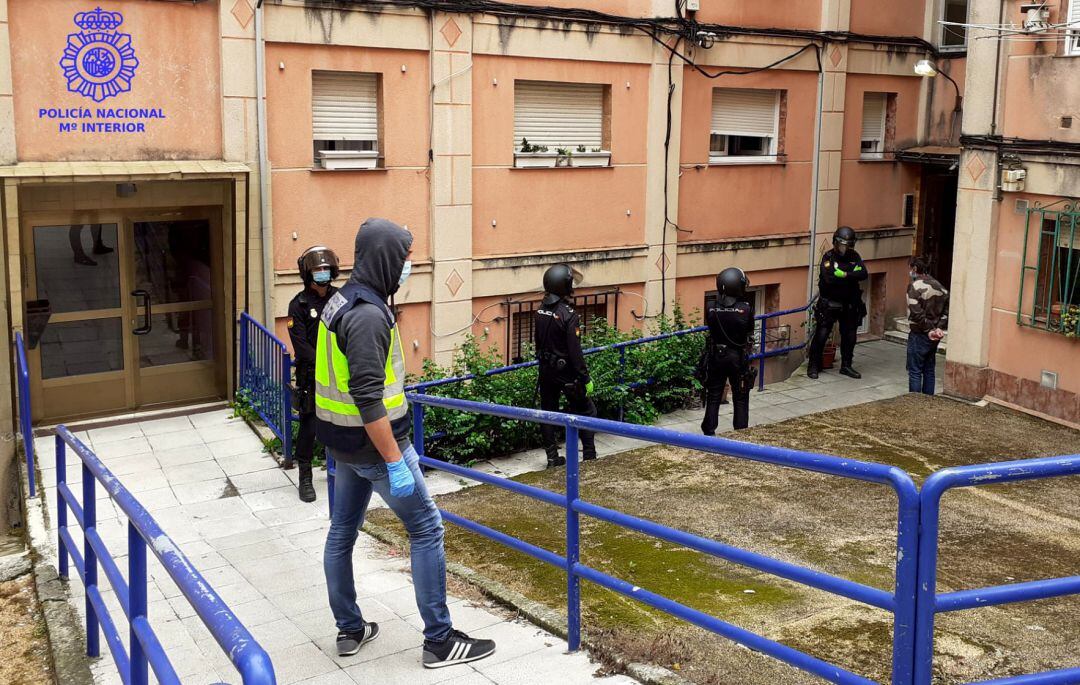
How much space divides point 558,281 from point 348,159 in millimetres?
3283

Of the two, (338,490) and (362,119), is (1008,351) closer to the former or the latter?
(362,119)

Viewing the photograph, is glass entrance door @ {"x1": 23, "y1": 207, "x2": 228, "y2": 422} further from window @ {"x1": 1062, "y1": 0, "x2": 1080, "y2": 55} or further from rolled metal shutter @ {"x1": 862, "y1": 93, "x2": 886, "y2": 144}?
rolled metal shutter @ {"x1": 862, "y1": 93, "x2": 886, "y2": 144}

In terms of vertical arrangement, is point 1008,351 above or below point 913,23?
below

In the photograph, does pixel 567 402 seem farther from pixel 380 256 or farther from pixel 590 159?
pixel 380 256

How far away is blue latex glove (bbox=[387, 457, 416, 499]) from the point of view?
4613mm

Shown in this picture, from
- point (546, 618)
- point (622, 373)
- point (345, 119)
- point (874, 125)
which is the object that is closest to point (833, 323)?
point (622, 373)

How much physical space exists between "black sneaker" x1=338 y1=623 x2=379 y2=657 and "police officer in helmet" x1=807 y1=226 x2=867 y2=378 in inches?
380

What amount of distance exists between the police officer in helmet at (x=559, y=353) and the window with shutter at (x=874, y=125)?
8.43 metres

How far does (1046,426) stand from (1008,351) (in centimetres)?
104

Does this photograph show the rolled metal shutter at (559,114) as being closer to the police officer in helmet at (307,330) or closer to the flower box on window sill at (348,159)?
the flower box on window sill at (348,159)

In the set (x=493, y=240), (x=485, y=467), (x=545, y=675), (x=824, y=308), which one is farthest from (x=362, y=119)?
(x=545, y=675)

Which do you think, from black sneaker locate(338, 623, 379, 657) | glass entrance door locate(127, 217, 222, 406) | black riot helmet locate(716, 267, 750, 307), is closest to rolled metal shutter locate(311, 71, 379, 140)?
glass entrance door locate(127, 217, 222, 406)

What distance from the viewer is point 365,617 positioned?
18.0 ft

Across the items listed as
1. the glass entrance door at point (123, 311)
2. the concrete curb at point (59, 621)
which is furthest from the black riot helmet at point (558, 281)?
the concrete curb at point (59, 621)
